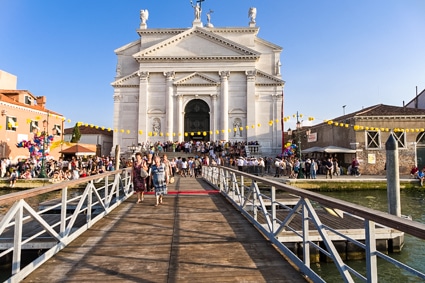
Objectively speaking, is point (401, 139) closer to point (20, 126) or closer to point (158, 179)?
point (158, 179)

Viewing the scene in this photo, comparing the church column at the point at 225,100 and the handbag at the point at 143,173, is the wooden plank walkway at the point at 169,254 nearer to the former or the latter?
the handbag at the point at 143,173

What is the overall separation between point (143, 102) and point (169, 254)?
3360cm

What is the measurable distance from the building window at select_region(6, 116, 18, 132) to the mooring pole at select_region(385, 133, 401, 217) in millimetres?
32817

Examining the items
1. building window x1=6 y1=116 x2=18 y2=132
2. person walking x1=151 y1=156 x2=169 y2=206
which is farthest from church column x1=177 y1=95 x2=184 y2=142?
person walking x1=151 y1=156 x2=169 y2=206

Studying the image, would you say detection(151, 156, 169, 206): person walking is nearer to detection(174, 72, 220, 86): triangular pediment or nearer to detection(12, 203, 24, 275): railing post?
detection(12, 203, 24, 275): railing post

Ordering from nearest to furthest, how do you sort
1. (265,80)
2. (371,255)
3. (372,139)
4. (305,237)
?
(371,255), (305,237), (372,139), (265,80)

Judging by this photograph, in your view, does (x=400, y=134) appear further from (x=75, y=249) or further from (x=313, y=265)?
(x=75, y=249)

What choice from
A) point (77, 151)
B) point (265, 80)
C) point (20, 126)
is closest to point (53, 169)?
point (77, 151)

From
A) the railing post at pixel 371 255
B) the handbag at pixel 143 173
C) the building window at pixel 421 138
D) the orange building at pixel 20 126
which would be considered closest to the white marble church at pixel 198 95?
the orange building at pixel 20 126

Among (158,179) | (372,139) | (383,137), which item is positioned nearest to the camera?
(158,179)

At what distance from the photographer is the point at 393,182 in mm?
9922

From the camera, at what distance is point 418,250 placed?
362 inches

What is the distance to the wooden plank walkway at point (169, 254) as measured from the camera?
3.97 meters

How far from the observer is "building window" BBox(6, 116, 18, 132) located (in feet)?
101
